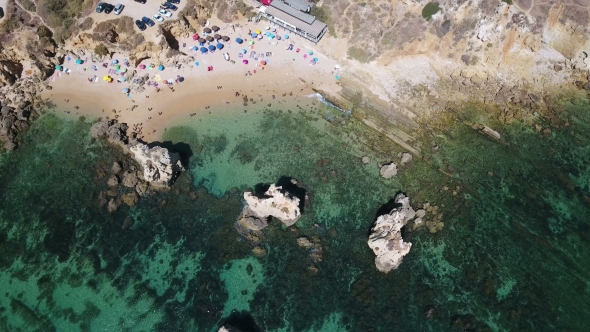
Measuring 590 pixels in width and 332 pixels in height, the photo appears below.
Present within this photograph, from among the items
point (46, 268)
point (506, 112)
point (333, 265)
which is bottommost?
point (46, 268)

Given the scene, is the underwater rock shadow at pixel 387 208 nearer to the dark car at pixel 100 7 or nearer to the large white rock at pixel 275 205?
the large white rock at pixel 275 205

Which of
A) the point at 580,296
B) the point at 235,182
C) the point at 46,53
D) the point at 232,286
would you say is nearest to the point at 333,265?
the point at 232,286

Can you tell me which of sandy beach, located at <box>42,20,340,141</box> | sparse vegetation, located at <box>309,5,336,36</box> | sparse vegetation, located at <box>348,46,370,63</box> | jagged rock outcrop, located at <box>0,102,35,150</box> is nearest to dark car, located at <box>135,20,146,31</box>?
sandy beach, located at <box>42,20,340,141</box>

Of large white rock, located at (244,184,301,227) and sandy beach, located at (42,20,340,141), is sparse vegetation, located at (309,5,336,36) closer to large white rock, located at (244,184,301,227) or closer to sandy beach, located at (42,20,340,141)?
sandy beach, located at (42,20,340,141)

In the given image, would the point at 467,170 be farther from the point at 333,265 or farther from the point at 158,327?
the point at 158,327

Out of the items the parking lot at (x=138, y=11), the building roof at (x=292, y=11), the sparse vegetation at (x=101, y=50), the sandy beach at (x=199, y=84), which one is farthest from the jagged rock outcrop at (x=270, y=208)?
the sparse vegetation at (x=101, y=50)

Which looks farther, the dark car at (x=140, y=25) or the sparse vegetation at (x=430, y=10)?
the sparse vegetation at (x=430, y=10)
